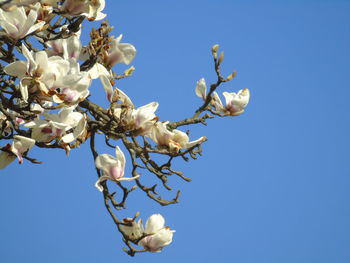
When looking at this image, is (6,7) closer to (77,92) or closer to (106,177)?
(77,92)

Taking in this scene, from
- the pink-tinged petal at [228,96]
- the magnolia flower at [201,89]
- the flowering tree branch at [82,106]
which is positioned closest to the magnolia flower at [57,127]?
the flowering tree branch at [82,106]

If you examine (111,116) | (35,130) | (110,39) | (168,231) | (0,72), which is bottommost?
(168,231)

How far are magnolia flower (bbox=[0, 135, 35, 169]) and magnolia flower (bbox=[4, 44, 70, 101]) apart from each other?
254mm

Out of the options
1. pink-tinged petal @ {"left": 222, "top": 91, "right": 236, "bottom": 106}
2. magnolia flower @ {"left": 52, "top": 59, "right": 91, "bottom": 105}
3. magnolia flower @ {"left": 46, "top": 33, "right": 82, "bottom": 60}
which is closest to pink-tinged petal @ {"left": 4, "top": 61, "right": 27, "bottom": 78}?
magnolia flower @ {"left": 52, "top": 59, "right": 91, "bottom": 105}

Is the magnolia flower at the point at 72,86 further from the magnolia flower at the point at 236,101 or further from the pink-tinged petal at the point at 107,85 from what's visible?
the magnolia flower at the point at 236,101

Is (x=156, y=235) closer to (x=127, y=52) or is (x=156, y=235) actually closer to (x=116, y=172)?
(x=116, y=172)

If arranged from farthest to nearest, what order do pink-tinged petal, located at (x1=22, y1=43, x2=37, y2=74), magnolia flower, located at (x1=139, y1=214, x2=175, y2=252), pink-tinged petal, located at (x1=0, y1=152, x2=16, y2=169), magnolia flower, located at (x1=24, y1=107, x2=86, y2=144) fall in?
1. magnolia flower, located at (x1=139, y1=214, x2=175, y2=252)
2. pink-tinged petal, located at (x1=0, y1=152, x2=16, y2=169)
3. magnolia flower, located at (x1=24, y1=107, x2=86, y2=144)
4. pink-tinged petal, located at (x1=22, y1=43, x2=37, y2=74)

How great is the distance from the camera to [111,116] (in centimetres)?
246

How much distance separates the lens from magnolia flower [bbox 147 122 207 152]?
2.38m

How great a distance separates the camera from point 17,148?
231 cm

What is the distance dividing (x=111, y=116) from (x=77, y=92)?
0.34m

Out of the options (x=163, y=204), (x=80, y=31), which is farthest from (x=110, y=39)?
(x=163, y=204)

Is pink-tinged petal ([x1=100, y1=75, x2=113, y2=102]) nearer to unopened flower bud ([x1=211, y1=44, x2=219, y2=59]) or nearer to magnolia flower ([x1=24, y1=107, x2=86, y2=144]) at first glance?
magnolia flower ([x1=24, y1=107, x2=86, y2=144])

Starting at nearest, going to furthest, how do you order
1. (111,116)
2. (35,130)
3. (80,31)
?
(35,130), (111,116), (80,31)
